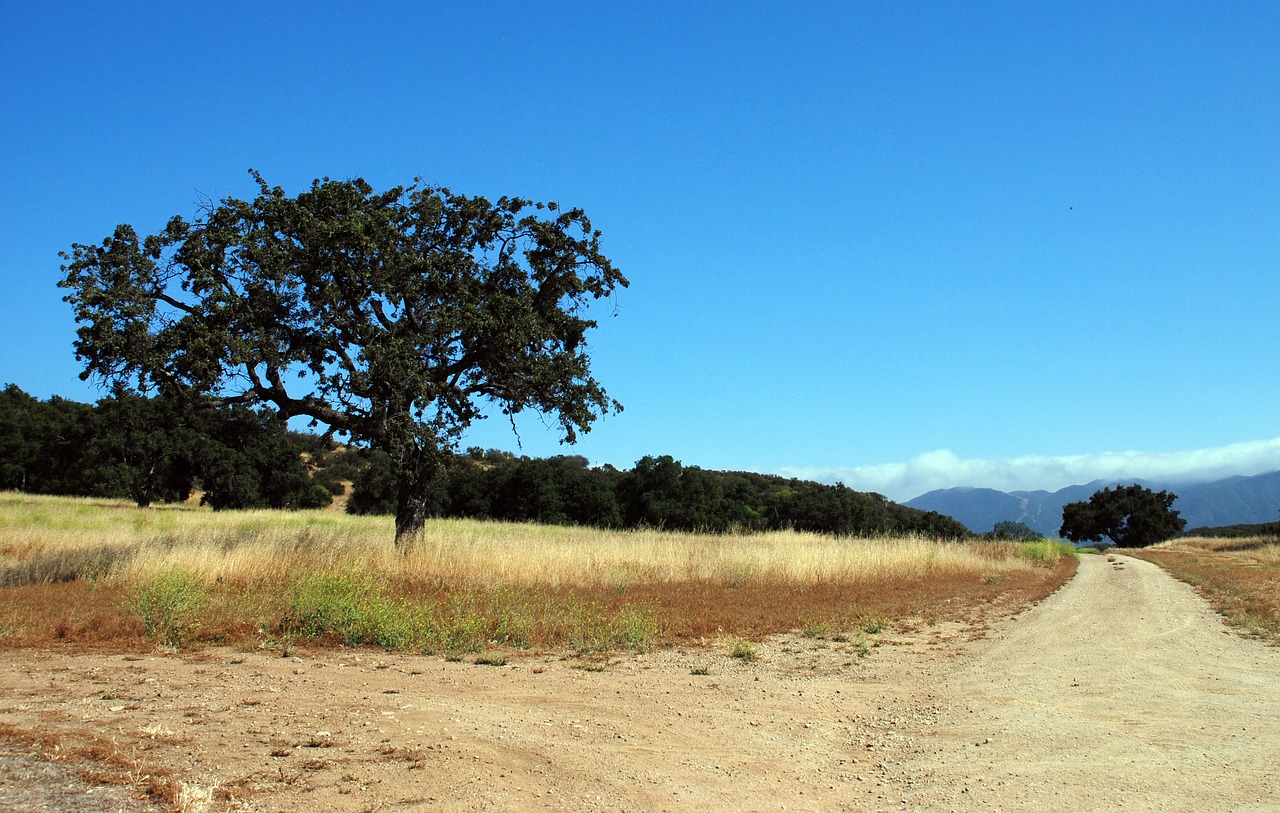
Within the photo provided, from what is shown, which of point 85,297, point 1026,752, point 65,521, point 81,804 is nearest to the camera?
point 81,804

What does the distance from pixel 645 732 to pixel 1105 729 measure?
11.4ft

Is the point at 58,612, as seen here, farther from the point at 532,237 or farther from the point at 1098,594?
the point at 1098,594

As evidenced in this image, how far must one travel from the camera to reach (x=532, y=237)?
18.4 meters

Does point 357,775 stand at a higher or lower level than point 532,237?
lower

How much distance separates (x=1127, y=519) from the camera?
3123 inches

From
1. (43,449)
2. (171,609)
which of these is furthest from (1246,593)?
(43,449)

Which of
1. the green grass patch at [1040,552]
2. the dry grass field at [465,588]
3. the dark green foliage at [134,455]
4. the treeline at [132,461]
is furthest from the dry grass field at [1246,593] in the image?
the dark green foliage at [134,455]

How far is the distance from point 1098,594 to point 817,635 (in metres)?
9.80

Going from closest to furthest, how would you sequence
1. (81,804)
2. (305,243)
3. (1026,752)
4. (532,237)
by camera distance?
(81,804) → (1026,752) → (305,243) → (532,237)

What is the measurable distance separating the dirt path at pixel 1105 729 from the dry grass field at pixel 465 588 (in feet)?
10.1

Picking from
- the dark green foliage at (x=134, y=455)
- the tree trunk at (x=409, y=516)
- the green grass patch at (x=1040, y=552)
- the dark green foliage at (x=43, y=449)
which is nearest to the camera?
the tree trunk at (x=409, y=516)

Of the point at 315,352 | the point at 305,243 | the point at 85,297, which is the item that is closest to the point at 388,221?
the point at 305,243

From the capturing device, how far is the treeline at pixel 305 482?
45906 millimetres

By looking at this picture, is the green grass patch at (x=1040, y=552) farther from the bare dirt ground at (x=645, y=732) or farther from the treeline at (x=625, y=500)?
the bare dirt ground at (x=645, y=732)
